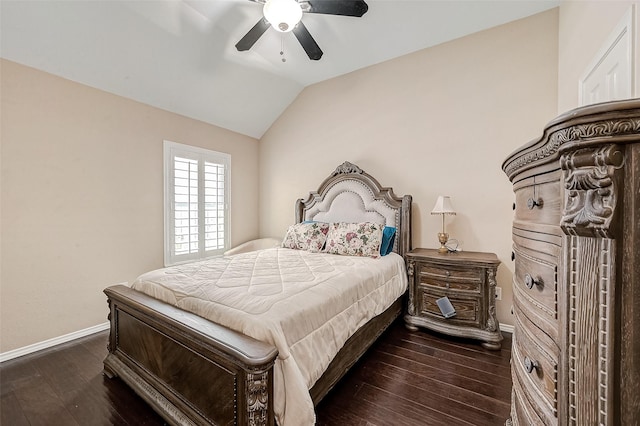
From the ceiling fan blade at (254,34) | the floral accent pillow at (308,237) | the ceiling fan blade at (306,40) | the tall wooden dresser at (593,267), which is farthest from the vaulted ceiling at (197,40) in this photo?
the tall wooden dresser at (593,267)

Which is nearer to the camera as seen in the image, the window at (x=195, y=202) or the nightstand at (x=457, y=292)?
the nightstand at (x=457, y=292)

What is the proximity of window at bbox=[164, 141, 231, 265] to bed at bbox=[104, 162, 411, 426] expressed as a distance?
145 cm

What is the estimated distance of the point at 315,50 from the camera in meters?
2.37

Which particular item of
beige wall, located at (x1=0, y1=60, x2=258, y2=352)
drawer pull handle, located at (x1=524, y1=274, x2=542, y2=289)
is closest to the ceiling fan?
drawer pull handle, located at (x1=524, y1=274, x2=542, y2=289)

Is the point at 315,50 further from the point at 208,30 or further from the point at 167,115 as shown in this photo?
the point at 167,115

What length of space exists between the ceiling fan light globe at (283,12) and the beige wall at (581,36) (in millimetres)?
1810

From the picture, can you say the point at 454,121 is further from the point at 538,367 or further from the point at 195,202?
the point at 195,202

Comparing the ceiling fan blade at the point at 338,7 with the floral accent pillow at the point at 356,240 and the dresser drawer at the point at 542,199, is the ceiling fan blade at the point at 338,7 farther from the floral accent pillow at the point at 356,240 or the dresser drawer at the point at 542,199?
the floral accent pillow at the point at 356,240

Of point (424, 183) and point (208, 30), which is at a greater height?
point (208, 30)

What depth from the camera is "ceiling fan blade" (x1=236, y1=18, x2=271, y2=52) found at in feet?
6.99

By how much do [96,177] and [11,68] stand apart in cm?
107

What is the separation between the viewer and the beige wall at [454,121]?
105 inches

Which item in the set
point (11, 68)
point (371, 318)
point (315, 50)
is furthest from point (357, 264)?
point (11, 68)

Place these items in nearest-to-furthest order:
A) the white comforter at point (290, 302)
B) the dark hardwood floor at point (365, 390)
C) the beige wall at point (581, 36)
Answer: the white comforter at point (290, 302) < the beige wall at point (581, 36) < the dark hardwood floor at point (365, 390)
